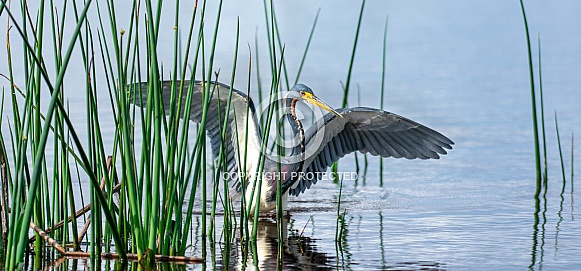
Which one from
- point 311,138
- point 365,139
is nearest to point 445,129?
point 365,139

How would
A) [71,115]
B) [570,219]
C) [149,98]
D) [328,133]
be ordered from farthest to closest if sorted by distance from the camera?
Answer: 1. [71,115]
2. [328,133]
3. [570,219]
4. [149,98]

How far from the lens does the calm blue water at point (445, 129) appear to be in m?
4.65

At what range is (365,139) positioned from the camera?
6.30 m

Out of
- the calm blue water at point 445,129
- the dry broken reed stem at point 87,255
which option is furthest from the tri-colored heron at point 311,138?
the dry broken reed stem at point 87,255

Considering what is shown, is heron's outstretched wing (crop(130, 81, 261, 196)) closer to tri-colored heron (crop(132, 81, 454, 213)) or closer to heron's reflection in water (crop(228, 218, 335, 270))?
tri-colored heron (crop(132, 81, 454, 213))

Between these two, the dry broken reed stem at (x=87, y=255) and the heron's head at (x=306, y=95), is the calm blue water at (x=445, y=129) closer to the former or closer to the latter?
the dry broken reed stem at (x=87, y=255)

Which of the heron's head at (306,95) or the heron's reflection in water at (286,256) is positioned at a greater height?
the heron's head at (306,95)

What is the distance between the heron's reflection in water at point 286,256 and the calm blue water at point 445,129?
0.01 metres

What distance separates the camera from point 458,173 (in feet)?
23.1

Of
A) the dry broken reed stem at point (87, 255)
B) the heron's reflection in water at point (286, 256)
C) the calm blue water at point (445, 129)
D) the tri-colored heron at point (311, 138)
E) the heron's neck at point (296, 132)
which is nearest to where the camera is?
the dry broken reed stem at point (87, 255)

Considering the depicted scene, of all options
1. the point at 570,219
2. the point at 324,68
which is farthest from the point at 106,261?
→ the point at 324,68

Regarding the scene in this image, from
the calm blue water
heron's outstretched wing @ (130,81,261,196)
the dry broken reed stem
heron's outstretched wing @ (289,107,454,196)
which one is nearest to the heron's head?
heron's outstretched wing @ (289,107,454,196)

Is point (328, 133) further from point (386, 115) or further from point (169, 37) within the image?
point (169, 37)

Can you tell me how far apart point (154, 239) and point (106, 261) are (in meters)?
0.58
